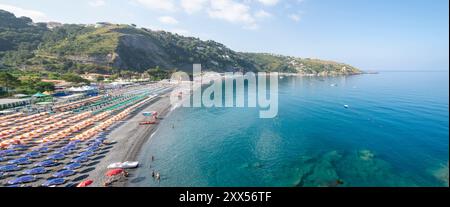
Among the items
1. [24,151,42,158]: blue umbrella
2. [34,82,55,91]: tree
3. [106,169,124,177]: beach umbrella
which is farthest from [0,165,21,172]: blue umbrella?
[34,82,55,91]: tree

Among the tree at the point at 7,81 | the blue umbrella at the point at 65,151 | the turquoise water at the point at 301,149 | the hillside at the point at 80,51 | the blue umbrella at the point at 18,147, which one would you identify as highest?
the hillside at the point at 80,51

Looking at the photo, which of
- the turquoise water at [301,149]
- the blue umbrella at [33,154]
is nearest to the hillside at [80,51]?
the turquoise water at [301,149]

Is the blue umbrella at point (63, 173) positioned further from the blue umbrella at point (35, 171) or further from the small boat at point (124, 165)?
the small boat at point (124, 165)

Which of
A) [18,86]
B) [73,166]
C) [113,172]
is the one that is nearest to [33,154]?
[73,166]

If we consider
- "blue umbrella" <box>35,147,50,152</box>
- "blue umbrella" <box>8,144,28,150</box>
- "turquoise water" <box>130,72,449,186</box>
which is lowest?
"turquoise water" <box>130,72,449,186</box>

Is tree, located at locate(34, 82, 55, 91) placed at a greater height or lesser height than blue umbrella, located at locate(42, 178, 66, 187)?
greater

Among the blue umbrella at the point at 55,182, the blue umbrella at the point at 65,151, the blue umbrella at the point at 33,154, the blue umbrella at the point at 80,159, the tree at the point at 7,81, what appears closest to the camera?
the blue umbrella at the point at 55,182

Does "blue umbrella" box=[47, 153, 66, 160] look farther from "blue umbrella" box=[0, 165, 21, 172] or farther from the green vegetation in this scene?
the green vegetation

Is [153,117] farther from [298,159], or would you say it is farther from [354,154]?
[354,154]
